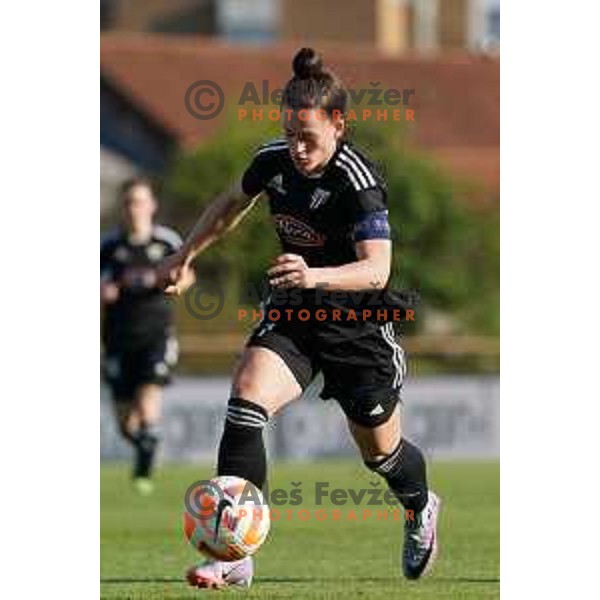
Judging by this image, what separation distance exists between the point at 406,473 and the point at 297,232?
1.47 m

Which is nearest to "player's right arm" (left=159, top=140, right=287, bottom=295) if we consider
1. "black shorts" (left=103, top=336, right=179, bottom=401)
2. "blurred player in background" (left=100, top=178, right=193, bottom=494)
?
"blurred player in background" (left=100, top=178, right=193, bottom=494)

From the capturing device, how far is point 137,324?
18484 millimetres

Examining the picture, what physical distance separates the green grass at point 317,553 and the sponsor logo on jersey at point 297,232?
1772 mm

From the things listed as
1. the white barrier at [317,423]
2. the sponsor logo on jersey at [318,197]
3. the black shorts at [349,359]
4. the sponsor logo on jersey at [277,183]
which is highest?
the sponsor logo on jersey at [277,183]

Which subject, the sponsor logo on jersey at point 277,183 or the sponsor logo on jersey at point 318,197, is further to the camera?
the sponsor logo on jersey at point 277,183

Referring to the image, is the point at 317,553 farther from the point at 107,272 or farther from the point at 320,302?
the point at 107,272

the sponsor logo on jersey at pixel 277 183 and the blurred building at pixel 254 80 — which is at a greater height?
the blurred building at pixel 254 80

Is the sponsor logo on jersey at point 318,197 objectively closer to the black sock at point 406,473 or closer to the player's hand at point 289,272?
the player's hand at point 289,272

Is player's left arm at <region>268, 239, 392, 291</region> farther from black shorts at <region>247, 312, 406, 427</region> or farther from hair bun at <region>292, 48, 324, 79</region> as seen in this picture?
hair bun at <region>292, 48, 324, 79</region>

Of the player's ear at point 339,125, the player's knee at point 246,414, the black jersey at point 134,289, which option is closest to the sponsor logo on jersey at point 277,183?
the player's ear at point 339,125

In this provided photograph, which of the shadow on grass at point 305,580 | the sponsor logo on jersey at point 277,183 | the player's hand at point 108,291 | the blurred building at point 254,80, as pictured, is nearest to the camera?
the sponsor logo on jersey at point 277,183

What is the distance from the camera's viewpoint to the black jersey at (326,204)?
9.69 meters

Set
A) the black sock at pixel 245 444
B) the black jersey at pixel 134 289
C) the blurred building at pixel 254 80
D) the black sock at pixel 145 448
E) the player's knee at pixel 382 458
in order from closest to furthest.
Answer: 1. the black sock at pixel 245 444
2. the player's knee at pixel 382 458
3. the black sock at pixel 145 448
4. the black jersey at pixel 134 289
5. the blurred building at pixel 254 80
